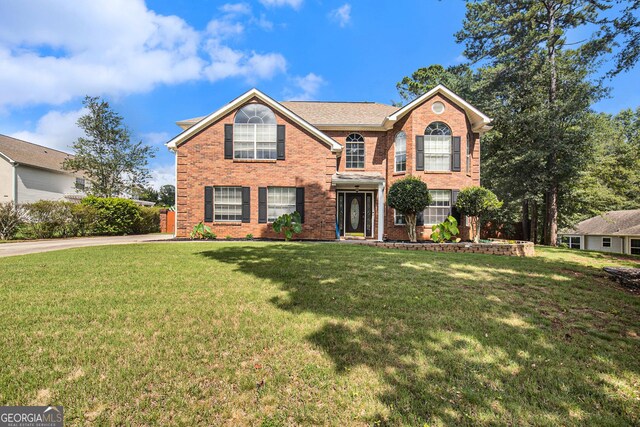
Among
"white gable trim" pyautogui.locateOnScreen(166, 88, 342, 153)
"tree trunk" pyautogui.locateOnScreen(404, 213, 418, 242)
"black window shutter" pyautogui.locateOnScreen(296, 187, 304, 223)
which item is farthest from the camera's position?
"black window shutter" pyautogui.locateOnScreen(296, 187, 304, 223)

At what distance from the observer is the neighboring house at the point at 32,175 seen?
856 inches

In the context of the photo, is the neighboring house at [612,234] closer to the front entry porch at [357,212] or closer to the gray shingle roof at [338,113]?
the gray shingle roof at [338,113]

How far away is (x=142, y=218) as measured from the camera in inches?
719

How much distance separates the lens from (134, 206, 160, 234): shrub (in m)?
18.2

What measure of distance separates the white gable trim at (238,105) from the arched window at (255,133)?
363 mm

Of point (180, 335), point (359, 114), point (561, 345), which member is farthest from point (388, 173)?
point (180, 335)

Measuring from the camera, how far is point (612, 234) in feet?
97.7

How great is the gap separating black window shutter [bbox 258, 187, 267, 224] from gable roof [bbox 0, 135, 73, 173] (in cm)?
2227

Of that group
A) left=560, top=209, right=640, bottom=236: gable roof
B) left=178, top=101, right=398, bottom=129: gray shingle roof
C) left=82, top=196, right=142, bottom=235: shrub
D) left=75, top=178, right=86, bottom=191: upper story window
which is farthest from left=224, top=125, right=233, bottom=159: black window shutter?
left=560, top=209, right=640, bottom=236: gable roof

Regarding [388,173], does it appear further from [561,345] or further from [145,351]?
[145,351]

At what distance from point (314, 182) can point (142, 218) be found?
40.7ft

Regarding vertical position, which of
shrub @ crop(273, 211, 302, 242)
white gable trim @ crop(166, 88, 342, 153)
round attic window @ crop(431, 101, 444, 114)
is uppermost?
round attic window @ crop(431, 101, 444, 114)

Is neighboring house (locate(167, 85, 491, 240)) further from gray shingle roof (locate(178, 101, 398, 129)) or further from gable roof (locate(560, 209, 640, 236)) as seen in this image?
gable roof (locate(560, 209, 640, 236))

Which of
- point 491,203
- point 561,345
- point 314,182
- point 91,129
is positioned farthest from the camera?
point 91,129
